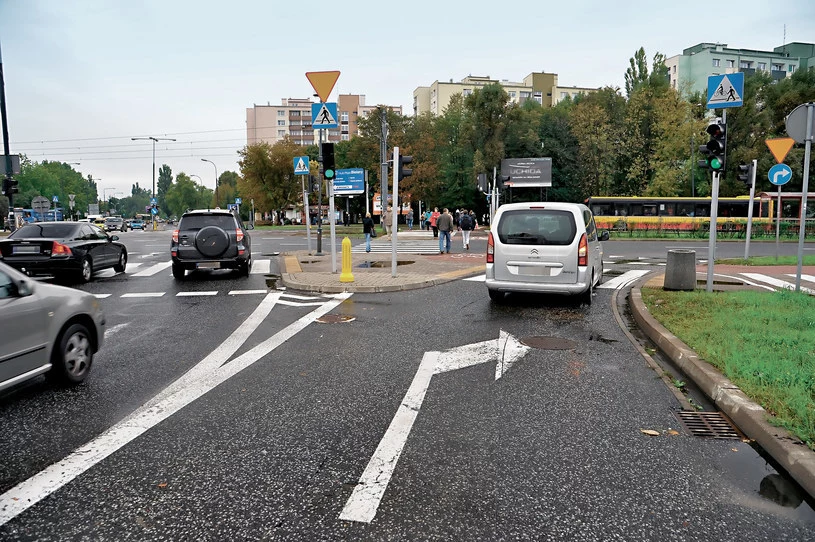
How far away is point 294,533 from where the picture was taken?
9.28ft

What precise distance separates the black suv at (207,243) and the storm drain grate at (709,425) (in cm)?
1154

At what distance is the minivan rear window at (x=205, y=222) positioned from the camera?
13.9m

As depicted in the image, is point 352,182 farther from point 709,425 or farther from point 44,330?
point 709,425

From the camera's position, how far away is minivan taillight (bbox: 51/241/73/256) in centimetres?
1289

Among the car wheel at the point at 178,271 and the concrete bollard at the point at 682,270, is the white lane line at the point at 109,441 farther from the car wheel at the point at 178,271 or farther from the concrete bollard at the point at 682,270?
the car wheel at the point at 178,271

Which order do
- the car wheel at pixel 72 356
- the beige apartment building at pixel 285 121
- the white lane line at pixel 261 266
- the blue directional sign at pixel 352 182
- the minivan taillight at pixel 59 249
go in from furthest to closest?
the beige apartment building at pixel 285 121 → the blue directional sign at pixel 352 182 → the white lane line at pixel 261 266 → the minivan taillight at pixel 59 249 → the car wheel at pixel 72 356

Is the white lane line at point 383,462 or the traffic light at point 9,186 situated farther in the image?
the traffic light at point 9,186

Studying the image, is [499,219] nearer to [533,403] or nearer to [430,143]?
[533,403]

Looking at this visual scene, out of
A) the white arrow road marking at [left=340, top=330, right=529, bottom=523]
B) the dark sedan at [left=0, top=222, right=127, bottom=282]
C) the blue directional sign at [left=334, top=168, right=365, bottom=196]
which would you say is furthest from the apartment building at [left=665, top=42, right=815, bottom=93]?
the white arrow road marking at [left=340, top=330, right=529, bottom=523]

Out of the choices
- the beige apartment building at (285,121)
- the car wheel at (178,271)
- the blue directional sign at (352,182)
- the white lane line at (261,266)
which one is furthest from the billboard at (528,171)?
the beige apartment building at (285,121)

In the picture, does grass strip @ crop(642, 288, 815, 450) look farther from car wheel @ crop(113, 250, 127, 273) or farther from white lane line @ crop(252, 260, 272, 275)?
car wheel @ crop(113, 250, 127, 273)

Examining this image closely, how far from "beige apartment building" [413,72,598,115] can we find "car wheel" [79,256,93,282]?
307ft

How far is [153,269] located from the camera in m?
16.7

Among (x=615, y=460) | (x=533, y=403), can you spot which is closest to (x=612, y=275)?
(x=533, y=403)
